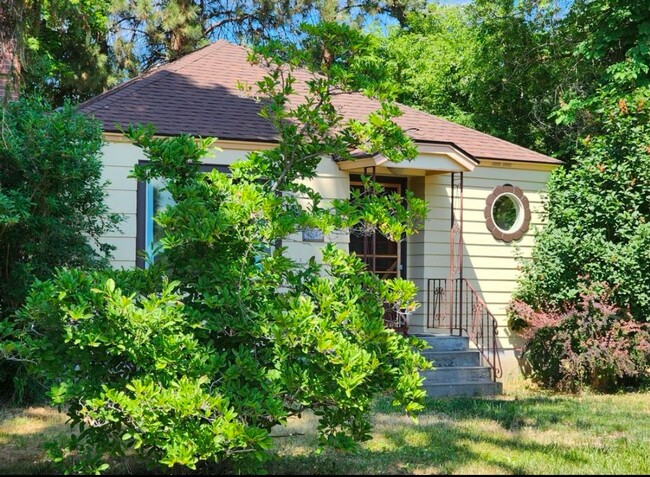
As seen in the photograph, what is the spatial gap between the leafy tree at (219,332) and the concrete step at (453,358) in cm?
513

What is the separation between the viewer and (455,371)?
10.1m

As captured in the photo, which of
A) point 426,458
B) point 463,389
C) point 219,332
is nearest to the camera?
point 219,332

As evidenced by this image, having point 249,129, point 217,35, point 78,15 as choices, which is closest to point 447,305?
point 249,129

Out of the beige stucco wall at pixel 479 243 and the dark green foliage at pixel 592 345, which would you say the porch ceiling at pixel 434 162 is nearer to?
the beige stucco wall at pixel 479 243

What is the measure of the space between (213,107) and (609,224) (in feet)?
18.5

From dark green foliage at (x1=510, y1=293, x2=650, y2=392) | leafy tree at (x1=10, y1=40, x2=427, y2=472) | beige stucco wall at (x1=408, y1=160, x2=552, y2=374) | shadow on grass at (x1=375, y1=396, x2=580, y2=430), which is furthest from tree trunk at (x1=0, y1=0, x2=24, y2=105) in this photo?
dark green foliage at (x1=510, y1=293, x2=650, y2=392)

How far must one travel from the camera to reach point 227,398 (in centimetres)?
450

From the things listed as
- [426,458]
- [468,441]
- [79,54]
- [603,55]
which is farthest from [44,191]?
[79,54]

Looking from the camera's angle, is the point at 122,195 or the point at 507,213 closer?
the point at 122,195

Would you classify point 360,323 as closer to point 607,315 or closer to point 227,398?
point 227,398

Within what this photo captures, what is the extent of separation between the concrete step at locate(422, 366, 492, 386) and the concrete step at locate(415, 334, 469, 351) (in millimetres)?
383

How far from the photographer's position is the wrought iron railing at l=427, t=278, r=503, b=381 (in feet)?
36.7

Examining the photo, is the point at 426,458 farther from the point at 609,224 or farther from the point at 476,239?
the point at 476,239

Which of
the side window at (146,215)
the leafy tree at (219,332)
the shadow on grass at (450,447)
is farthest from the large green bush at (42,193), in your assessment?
the shadow on grass at (450,447)
